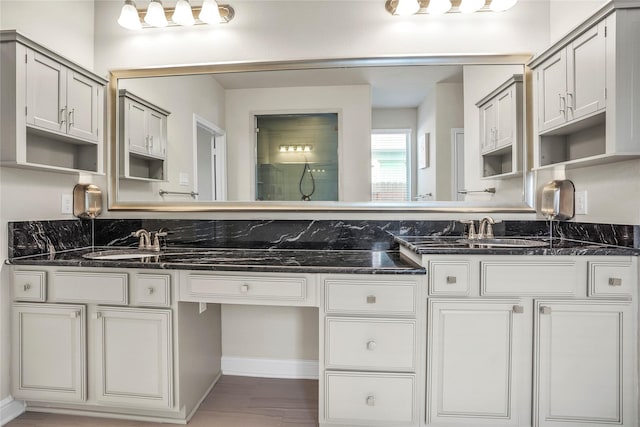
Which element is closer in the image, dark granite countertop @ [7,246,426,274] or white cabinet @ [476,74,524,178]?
dark granite countertop @ [7,246,426,274]

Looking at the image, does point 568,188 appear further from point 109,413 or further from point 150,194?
point 109,413

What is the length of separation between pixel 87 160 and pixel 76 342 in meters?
1.08

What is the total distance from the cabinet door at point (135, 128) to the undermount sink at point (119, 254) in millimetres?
653

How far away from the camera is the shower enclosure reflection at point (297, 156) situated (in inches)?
84.4

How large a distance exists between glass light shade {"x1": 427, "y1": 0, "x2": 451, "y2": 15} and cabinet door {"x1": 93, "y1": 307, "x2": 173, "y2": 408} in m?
2.18

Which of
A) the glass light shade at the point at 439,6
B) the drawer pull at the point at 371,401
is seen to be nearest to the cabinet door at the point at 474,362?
the drawer pull at the point at 371,401

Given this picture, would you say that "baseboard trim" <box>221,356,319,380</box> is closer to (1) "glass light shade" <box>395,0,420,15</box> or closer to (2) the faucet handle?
(2) the faucet handle

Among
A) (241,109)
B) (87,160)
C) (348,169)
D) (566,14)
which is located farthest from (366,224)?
(87,160)

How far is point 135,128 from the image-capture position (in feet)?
7.55

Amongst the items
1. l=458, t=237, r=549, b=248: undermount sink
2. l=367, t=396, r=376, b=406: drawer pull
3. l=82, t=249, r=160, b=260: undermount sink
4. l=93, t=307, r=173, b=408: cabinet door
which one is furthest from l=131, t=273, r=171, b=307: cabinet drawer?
l=458, t=237, r=549, b=248: undermount sink

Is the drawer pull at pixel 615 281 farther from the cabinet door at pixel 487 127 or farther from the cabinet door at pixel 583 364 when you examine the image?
the cabinet door at pixel 487 127

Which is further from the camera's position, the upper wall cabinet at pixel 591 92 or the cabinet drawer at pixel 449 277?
the cabinet drawer at pixel 449 277

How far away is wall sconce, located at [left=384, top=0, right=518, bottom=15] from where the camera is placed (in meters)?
2.01

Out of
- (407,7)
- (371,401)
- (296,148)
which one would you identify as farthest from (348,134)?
(371,401)
